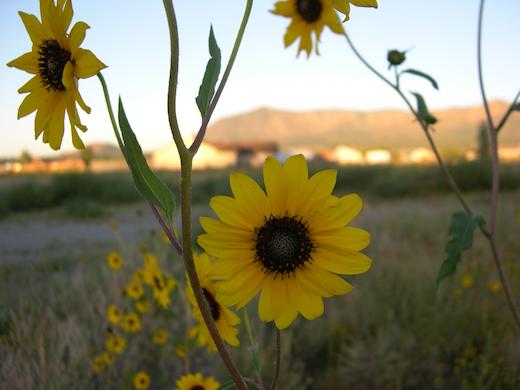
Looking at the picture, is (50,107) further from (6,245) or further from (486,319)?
(6,245)

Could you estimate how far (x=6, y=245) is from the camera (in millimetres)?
5609

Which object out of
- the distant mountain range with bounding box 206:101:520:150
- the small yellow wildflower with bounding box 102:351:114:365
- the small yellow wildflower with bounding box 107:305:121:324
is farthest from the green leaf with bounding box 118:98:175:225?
the distant mountain range with bounding box 206:101:520:150

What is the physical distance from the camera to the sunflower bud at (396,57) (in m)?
1.98

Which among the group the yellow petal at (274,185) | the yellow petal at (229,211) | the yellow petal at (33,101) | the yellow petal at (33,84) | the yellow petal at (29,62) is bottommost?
the yellow petal at (229,211)

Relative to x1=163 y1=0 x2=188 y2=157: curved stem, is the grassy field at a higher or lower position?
lower

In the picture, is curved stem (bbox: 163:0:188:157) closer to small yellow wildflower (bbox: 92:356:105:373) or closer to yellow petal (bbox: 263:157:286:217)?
yellow petal (bbox: 263:157:286:217)

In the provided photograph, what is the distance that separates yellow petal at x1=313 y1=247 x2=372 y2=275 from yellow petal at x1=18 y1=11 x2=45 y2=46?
0.78 metres

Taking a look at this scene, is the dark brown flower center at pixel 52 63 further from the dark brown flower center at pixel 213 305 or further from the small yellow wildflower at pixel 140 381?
the small yellow wildflower at pixel 140 381

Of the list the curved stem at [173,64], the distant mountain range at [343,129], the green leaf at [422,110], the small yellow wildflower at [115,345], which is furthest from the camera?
the distant mountain range at [343,129]

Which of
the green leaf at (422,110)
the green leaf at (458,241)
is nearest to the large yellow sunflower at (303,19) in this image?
the green leaf at (422,110)

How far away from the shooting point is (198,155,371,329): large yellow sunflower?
1.04 meters

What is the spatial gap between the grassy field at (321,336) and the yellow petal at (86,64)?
77 cm

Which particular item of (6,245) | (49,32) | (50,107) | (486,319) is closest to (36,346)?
(50,107)

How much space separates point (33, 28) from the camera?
1054 mm
